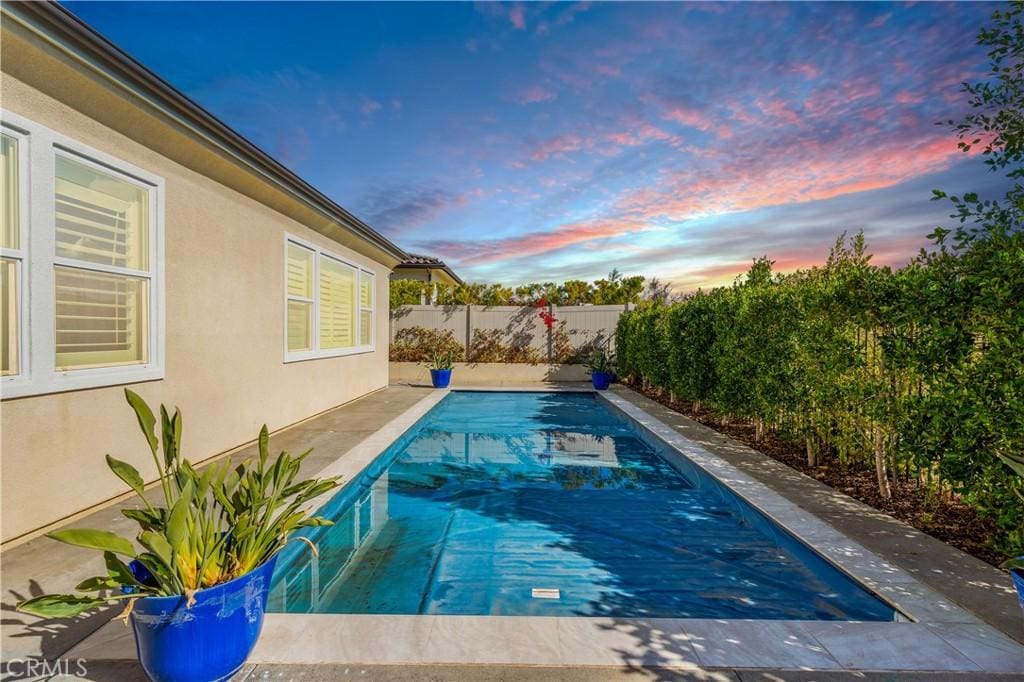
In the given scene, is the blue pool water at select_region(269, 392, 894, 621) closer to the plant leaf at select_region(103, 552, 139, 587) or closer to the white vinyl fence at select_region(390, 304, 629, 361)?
the plant leaf at select_region(103, 552, 139, 587)

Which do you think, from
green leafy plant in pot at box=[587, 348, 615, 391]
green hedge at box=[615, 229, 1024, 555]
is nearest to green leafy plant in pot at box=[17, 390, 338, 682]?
green hedge at box=[615, 229, 1024, 555]

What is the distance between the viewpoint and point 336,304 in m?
9.97

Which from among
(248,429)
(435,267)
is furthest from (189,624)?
(435,267)

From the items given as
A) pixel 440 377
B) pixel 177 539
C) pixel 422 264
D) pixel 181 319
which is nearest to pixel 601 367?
pixel 440 377

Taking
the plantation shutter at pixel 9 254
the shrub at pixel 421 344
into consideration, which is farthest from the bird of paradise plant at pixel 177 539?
the shrub at pixel 421 344

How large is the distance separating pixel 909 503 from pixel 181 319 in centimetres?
763

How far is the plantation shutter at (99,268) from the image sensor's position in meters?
4.06

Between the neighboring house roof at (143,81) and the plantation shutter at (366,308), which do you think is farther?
the plantation shutter at (366,308)

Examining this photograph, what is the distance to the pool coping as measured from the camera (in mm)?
2295

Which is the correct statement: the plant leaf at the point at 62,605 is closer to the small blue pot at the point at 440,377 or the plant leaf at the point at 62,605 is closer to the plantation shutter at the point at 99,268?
the plantation shutter at the point at 99,268

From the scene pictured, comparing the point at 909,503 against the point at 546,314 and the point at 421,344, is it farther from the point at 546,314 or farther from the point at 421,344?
the point at 421,344

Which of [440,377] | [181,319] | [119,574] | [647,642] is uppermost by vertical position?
[181,319]

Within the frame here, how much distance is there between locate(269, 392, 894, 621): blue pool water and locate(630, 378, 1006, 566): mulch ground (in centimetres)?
118

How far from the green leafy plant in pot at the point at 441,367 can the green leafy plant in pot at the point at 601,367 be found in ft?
14.1
